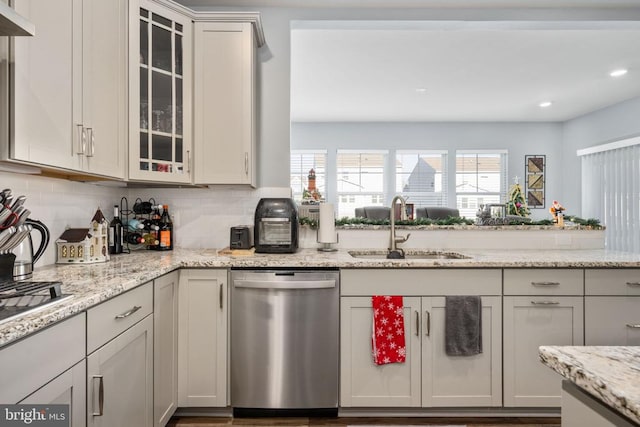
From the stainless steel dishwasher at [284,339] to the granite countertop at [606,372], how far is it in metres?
1.47

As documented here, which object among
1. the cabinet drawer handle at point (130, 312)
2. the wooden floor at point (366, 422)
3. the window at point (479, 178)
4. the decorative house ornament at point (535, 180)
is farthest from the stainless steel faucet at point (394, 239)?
the decorative house ornament at point (535, 180)

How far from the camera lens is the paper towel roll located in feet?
8.57

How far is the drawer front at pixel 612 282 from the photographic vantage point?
2.13m

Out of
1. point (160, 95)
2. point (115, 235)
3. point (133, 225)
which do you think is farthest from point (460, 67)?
point (115, 235)

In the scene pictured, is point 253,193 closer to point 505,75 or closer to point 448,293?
point 448,293

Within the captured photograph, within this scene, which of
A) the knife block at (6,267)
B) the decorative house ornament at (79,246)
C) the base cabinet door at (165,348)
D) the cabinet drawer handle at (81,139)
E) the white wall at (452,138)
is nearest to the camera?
the knife block at (6,267)

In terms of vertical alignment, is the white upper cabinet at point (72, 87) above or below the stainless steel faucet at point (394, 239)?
above

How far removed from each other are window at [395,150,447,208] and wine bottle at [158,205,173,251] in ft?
17.5

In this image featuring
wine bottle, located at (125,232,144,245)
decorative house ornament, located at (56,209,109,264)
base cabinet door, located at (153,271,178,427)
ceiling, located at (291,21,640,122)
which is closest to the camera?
base cabinet door, located at (153,271,178,427)

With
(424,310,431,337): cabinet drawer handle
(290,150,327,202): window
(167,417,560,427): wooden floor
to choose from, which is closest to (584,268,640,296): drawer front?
(167,417,560,427): wooden floor

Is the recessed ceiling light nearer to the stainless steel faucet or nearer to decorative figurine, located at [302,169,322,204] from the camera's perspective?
the stainless steel faucet

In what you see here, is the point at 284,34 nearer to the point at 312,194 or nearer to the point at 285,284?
the point at 312,194

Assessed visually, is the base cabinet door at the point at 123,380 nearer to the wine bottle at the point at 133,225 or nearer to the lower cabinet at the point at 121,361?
the lower cabinet at the point at 121,361

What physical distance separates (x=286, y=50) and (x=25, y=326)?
7.94ft
